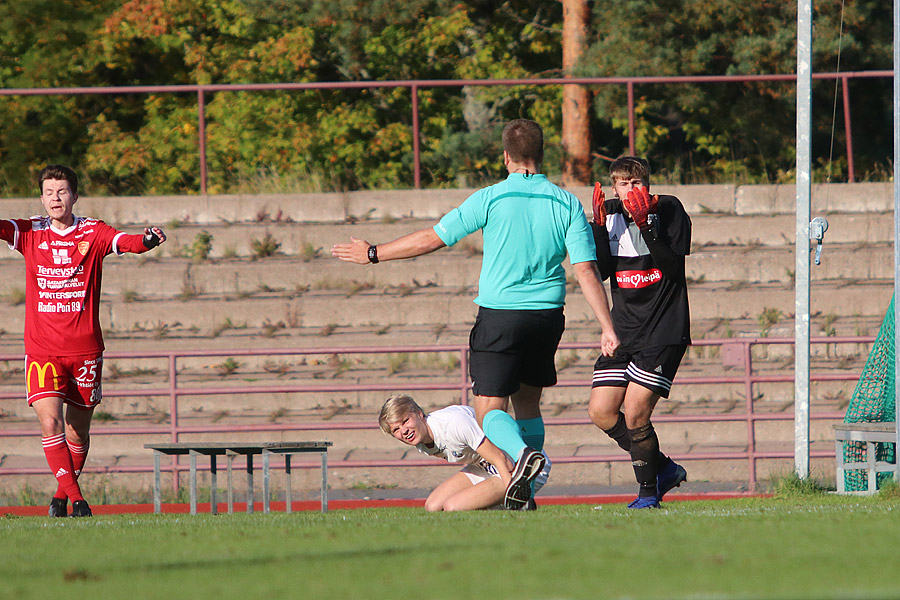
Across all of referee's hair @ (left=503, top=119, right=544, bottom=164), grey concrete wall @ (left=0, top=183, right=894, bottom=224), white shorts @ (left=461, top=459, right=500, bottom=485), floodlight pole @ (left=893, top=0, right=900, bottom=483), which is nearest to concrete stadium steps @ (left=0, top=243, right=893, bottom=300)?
grey concrete wall @ (left=0, top=183, right=894, bottom=224)

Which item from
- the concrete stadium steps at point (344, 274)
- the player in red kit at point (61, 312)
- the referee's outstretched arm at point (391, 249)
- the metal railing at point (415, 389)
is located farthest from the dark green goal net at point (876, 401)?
the concrete stadium steps at point (344, 274)

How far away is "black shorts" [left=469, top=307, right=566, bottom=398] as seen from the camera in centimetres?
618

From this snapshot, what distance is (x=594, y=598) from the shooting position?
372 cm

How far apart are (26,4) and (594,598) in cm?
2362

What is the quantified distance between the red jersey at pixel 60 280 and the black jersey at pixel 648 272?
3041mm

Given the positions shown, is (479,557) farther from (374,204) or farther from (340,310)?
(374,204)

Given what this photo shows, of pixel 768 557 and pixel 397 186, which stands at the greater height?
pixel 397 186

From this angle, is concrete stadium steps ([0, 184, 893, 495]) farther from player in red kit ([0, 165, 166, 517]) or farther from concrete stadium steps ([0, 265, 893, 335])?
player in red kit ([0, 165, 166, 517])

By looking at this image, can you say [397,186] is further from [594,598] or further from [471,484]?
[594,598]

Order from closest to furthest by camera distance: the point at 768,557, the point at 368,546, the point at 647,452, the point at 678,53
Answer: the point at 768,557, the point at 368,546, the point at 647,452, the point at 678,53

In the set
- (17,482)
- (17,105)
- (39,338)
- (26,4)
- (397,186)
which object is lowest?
(17,482)

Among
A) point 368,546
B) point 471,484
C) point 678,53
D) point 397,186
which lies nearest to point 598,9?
point 678,53

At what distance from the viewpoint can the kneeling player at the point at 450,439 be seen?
696 centimetres

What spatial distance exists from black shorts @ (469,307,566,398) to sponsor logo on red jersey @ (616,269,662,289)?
74cm
